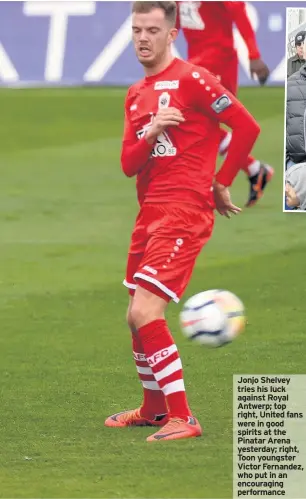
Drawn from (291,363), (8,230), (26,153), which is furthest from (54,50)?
(291,363)

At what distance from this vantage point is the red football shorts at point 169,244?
6730 millimetres

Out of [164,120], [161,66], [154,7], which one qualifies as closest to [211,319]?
[164,120]

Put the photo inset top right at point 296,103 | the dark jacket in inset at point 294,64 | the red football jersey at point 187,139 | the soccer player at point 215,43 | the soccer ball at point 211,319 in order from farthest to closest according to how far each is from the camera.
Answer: the soccer player at point 215,43, the photo inset top right at point 296,103, the dark jacket in inset at point 294,64, the soccer ball at point 211,319, the red football jersey at point 187,139

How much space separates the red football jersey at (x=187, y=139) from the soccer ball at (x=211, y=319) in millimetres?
519

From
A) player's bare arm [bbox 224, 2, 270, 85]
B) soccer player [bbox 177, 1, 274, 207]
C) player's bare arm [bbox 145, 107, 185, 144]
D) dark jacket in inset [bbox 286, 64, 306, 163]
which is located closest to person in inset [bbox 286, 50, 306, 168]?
dark jacket in inset [bbox 286, 64, 306, 163]

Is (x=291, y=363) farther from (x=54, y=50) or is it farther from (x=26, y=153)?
(x=54, y=50)

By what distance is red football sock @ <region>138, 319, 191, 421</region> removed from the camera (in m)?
6.77

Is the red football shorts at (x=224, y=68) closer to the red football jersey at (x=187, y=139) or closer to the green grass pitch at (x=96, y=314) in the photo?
the green grass pitch at (x=96, y=314)

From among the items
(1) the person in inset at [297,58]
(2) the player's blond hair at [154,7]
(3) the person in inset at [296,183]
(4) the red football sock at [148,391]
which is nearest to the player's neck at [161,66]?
(2) the player's blond hair at [154,7]

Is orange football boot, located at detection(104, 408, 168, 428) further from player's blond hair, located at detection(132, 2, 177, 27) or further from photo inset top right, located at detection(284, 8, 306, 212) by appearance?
photo inset top right, located at detection(284, 8, 306, 212)

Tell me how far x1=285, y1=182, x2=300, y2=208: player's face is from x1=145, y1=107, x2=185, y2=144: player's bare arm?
550 centimetres

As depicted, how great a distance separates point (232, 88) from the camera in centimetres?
1267

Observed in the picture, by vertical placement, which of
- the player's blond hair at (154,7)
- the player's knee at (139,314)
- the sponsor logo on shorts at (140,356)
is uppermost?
the player's blond hair at (154,7)

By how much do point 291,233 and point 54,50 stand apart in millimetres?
7890
